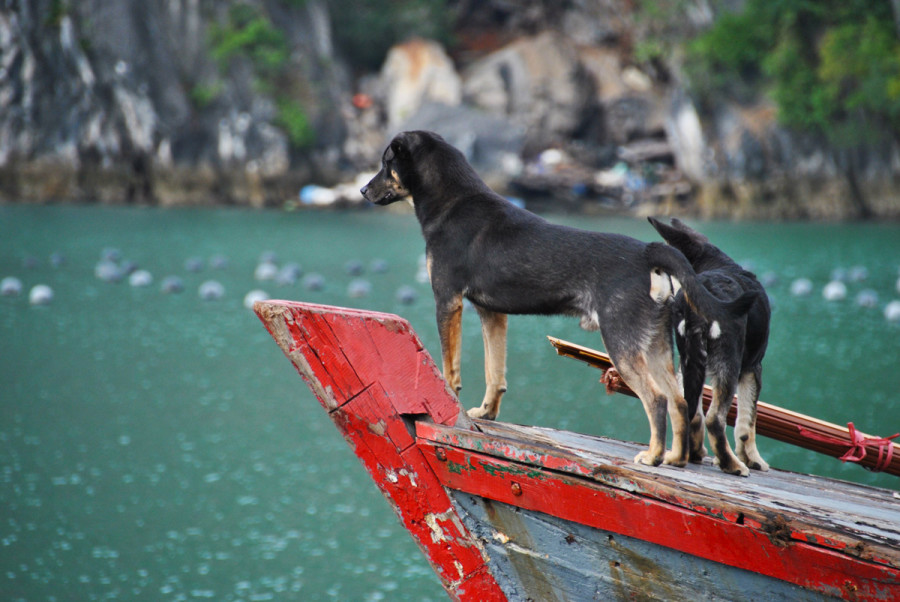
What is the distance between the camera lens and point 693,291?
10.2 ft

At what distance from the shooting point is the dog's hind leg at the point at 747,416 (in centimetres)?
348

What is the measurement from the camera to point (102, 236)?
24094 millimetres

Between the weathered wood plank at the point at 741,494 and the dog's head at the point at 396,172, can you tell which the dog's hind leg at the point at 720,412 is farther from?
the dog's head at the point at 396,172

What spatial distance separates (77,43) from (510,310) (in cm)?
3797

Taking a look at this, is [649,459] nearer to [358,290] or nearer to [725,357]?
[725,357]

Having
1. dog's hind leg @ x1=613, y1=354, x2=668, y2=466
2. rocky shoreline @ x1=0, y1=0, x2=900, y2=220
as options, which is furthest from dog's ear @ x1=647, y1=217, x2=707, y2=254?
rocky shoreline @ x1=0, y1=0, x2=900, y2=220

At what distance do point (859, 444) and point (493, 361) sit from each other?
1707 mm

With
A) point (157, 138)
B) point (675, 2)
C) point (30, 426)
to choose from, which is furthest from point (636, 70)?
point (30, 426)

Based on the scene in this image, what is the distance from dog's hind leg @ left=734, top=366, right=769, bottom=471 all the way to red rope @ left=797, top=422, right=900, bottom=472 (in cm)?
64

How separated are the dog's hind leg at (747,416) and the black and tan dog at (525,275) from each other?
1.22 feet

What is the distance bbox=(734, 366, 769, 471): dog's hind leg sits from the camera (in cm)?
348

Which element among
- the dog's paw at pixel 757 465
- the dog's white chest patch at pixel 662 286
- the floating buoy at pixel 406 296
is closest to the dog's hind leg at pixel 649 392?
the dog's white chest patch at pixel 662 286

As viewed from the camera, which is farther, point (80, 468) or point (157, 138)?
point (157, 138)

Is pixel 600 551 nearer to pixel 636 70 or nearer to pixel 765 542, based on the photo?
pixel 765 542
